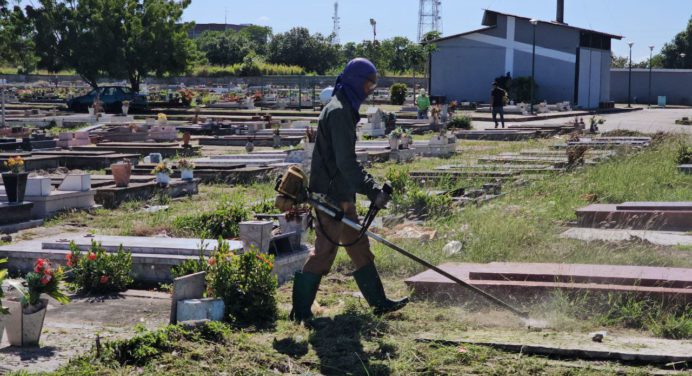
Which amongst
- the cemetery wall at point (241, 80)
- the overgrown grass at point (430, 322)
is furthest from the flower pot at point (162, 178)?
the cemetery wall at point (241, 80)

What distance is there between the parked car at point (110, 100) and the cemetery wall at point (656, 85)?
31.8 metres

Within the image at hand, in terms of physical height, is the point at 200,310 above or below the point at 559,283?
below

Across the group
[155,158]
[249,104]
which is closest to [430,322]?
[155,158]

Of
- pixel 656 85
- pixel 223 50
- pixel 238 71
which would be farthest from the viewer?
pixel 223 50

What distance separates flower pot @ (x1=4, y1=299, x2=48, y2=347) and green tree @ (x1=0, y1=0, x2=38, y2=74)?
162 ft

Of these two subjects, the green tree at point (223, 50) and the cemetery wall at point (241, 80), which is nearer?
the cemetery wall at point (241, 80)

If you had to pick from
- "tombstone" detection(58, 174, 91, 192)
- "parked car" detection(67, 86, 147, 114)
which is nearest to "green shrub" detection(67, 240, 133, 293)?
"tombstone" detection(58, 174, 91, 192)

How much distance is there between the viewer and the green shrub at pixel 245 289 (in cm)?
Result: 699

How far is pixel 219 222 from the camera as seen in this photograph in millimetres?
11062

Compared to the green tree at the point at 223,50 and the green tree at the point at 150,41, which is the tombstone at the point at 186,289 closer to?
the green tree at the point at 150,41

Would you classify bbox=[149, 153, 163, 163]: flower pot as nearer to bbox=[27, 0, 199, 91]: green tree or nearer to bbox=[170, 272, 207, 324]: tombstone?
bbox=[170, 272, 207, 324]: tombstone

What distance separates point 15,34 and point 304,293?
51.3 metres

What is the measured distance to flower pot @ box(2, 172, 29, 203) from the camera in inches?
502

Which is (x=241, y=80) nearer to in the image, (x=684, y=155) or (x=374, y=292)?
(x=684, y=155)
